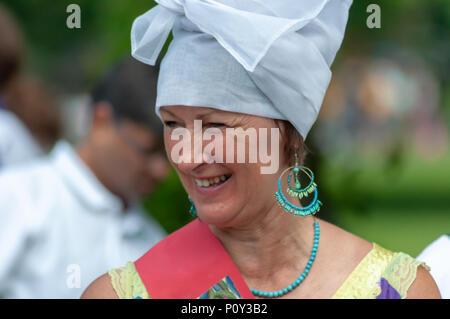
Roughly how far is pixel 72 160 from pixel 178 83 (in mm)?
2247

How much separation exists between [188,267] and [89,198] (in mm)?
1907

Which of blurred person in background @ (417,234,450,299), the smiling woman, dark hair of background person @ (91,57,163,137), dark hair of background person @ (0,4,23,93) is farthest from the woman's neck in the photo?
dark hair of background person @ (0,4,23,93)

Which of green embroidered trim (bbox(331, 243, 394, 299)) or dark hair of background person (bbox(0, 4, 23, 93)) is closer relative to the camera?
green embroidered trim (bbox(331, 243, 394, 299))

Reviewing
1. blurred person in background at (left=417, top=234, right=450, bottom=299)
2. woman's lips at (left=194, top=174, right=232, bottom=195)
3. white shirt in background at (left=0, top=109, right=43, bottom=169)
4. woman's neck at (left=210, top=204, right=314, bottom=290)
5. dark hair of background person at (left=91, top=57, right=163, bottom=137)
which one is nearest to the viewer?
woman's lips at (left=194, top=174, right=232, bottom=195)

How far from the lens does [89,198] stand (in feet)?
13.2

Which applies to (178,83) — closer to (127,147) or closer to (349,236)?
(349,236)

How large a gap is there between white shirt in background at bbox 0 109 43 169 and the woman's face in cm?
294

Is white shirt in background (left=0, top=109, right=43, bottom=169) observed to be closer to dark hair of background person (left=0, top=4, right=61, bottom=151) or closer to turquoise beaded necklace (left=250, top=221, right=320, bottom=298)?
dark hair of background person (left=0, top=4, right=61, bottom=151)

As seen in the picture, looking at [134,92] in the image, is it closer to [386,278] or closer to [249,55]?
[249,55]

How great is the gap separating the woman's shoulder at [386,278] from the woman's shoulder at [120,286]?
0.63 m

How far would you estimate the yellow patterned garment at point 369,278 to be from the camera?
7.12ft

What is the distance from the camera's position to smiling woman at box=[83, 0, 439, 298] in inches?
80.3

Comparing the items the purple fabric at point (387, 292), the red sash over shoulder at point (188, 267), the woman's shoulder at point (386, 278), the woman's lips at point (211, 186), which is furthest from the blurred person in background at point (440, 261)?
the woman's lips at point (211, 186)

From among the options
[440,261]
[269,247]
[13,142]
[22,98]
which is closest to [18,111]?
[22,98]
